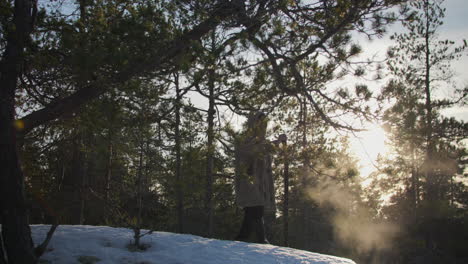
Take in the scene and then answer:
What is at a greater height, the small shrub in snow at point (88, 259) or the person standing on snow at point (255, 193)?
the person standing on snow at point (255, 193)

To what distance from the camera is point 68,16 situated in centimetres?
367

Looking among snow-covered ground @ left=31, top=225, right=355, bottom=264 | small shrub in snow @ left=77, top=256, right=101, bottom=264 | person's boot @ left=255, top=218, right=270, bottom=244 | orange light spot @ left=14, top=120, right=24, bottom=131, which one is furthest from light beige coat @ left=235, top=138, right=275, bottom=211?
orange light spot @ left=14, top=120, right=24, bottom=131

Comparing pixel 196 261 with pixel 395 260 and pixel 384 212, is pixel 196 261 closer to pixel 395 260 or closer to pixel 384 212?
pixel 395 260

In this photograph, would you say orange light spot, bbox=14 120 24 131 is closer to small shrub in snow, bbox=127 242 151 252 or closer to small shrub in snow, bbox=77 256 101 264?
small shrub in snow, bbox=77 256 101 264

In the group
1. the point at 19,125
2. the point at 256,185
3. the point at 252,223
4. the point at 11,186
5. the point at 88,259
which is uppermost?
the point at 19,125

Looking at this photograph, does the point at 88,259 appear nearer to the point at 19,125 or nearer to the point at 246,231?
the point at 19,125

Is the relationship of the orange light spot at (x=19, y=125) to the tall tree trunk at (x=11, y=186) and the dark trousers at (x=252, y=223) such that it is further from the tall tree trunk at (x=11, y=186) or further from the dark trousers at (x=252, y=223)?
the dark trousers at (x=252, y=223)

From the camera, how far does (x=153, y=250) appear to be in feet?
11.6

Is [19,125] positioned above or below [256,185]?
above

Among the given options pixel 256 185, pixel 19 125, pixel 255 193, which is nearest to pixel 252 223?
pixel 255 193

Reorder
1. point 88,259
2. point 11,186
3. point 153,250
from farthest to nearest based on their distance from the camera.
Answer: point 153,250 < point 88,259 < point 11,186

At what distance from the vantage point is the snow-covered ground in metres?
3.23

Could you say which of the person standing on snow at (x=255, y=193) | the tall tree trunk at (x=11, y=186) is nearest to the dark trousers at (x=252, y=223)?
the person standing on snow at (x=255, y=193)

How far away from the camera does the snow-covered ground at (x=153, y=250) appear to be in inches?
127
